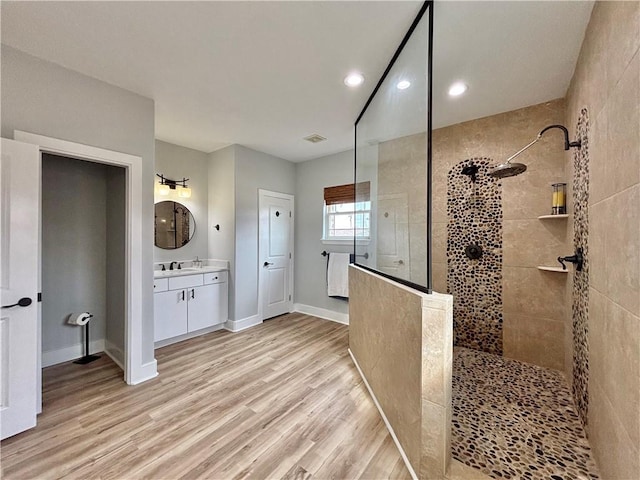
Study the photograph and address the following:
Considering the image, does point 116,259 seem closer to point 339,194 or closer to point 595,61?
point 339,194

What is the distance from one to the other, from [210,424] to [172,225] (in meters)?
2.72

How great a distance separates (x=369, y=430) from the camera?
5.79 ft

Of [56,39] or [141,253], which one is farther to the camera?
[141,253]

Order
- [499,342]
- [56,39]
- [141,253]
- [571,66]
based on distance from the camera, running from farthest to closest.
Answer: [499,342]
[141,253]
[571,66]
[56,39]

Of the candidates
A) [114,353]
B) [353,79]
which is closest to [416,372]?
[353,79]

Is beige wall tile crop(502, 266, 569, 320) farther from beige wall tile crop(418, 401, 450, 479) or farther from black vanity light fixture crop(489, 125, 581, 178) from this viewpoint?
beige wall tile crop(418, 401, 450, 479)

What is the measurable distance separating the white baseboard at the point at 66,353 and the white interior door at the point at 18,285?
114 cm

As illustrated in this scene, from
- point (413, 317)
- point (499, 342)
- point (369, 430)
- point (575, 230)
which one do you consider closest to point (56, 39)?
point (413, 317)

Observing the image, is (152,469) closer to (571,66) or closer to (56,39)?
(56,39)

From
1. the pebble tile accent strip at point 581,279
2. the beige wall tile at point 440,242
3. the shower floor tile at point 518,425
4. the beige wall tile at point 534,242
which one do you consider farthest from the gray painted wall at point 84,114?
the beige wall tile at point 534,242

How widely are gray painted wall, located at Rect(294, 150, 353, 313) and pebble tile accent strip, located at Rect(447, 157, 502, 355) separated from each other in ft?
4.83

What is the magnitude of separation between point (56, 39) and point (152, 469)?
9.09 feet

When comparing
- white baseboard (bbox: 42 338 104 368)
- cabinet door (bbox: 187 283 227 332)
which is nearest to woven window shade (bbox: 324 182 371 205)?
cabinet door (bbox: 187 283 227 332)

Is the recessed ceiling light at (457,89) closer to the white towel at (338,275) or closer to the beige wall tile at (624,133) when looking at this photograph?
the beige wall tile at (624,133)
